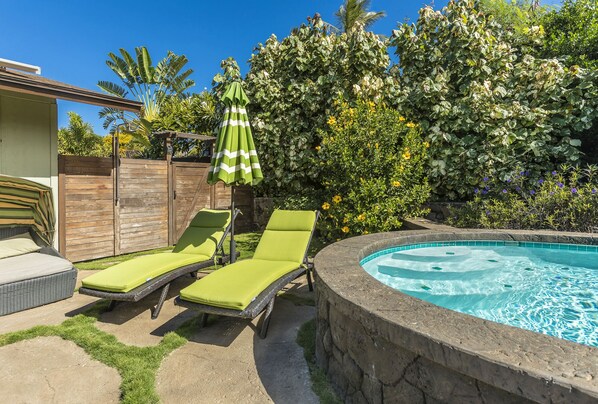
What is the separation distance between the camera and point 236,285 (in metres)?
3.47

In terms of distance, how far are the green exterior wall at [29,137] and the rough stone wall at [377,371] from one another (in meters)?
6.53

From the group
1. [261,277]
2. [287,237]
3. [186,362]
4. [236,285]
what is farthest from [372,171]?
[186,362]

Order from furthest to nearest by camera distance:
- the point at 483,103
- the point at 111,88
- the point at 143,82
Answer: the point at 143,82
the point at 111,88
the point at 483,103

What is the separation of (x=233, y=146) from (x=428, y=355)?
4149mm

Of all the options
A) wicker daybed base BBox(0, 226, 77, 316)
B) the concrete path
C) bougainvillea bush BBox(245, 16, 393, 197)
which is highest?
bougainvillea bush BBox(245, 16, 393, 197)

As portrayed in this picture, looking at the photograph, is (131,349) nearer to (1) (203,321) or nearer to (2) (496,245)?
(1) (203,321)

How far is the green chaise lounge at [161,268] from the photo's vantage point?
3736 millimetres

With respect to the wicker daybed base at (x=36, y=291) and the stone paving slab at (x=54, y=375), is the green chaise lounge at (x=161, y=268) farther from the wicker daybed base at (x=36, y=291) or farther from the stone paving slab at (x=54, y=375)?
the wicker daybed base at (x=36, y=291)

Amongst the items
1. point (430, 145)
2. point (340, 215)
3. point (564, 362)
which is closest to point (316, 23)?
point (430, 145)

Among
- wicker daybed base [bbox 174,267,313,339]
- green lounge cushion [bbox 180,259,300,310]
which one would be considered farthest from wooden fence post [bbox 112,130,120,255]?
wicker daybed base [bbox 174,267,313,339]

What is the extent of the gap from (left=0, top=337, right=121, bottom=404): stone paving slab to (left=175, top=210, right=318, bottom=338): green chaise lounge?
89 centimetres

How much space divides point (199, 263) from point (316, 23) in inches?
280

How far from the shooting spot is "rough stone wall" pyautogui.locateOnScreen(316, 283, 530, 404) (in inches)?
62.3

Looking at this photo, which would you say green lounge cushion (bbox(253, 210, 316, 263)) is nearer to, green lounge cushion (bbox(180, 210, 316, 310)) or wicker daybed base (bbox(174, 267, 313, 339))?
green lounge cushion (bbox(180, 210, 316, 310))
